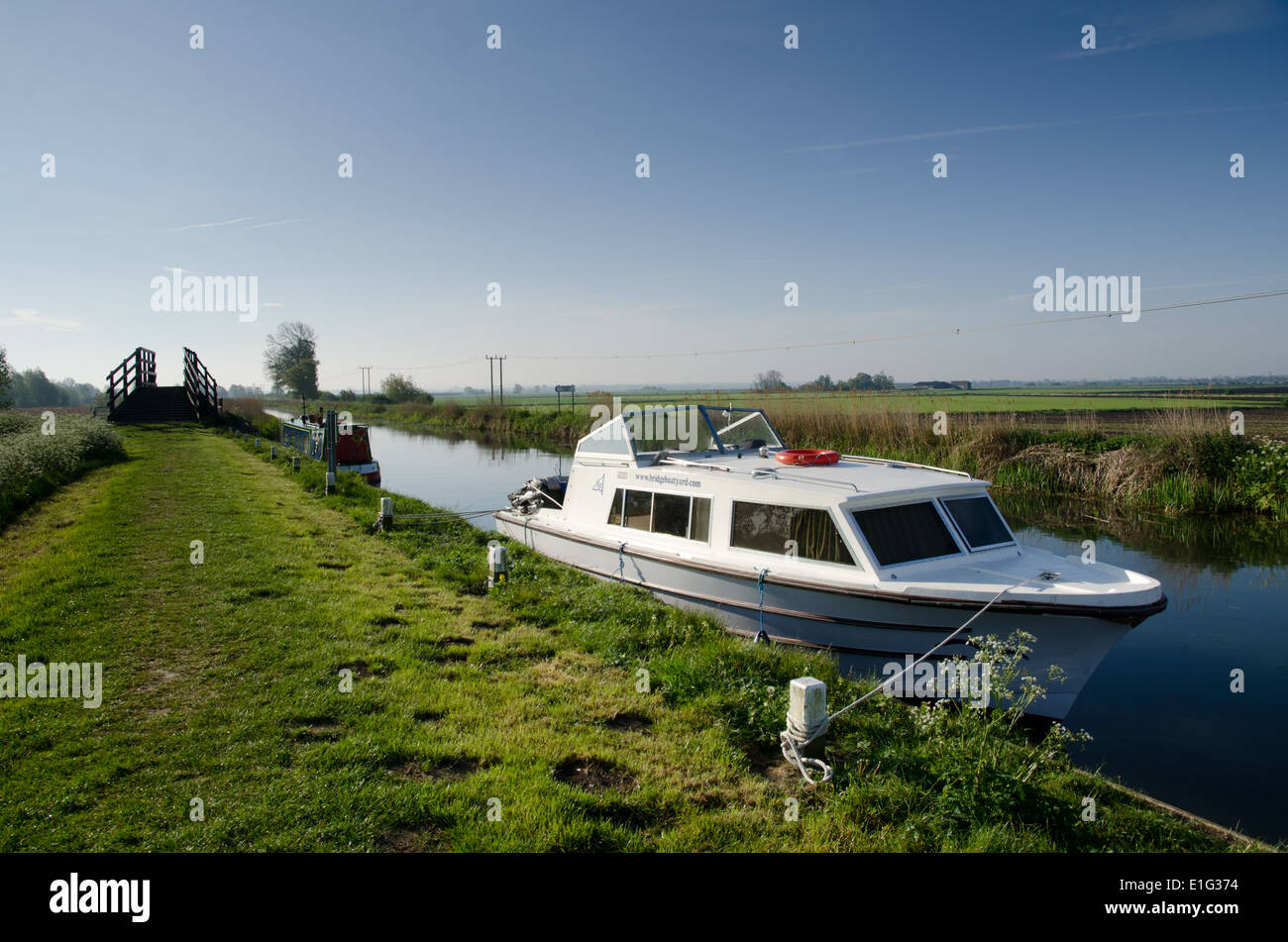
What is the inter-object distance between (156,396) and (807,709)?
138 ft

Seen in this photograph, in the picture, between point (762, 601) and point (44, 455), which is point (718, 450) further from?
point (44, 455)

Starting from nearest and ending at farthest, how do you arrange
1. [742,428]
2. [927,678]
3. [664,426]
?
[927,678] < [664,426] < [742,428]

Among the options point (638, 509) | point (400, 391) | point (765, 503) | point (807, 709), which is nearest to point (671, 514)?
point (638, 509)

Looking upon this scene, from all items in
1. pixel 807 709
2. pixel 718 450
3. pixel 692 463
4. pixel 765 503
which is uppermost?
pixel 718 450

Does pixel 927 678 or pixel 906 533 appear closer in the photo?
pixel 927 678

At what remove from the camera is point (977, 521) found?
7.93 meters

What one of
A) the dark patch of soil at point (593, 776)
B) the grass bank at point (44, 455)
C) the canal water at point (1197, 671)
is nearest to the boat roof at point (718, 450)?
the canal water at point (1197, 671)

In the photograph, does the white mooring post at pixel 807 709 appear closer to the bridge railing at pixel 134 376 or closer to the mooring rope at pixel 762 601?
the mooring rope at pixel 762 601

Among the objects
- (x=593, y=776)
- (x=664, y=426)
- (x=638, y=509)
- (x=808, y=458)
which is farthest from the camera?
(x=664, y=426)

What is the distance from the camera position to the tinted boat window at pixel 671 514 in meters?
9.09
